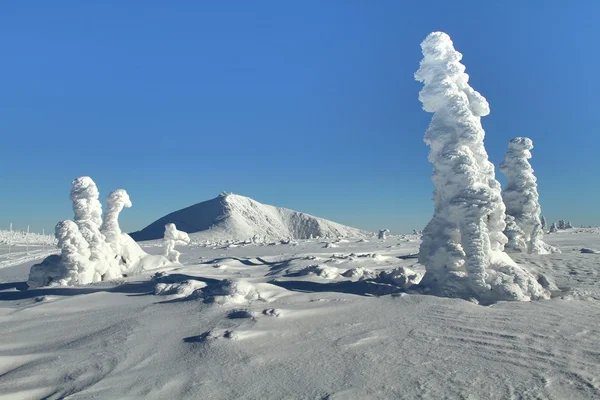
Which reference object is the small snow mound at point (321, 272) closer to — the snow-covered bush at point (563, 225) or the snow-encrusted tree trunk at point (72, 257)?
the snow-encrusted tree trunk at point (72, 257)

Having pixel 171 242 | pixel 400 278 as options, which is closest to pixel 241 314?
pixel 400 278

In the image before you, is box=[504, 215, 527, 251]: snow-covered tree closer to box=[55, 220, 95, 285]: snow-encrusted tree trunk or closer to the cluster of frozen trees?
the cluster of frozen trees

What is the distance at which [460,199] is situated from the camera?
12.3m

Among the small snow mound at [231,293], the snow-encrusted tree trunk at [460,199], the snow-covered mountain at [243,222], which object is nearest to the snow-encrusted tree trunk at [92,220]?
the small snow mound at [231,293]

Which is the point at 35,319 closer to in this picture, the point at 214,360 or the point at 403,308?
the point at 214,360

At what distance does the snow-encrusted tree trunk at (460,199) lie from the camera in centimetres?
1140

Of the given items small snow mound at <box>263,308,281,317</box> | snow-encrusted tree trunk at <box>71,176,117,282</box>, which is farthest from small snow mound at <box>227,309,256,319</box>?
snow-encrusted tree trunk at <box>71,176,117,282</box>

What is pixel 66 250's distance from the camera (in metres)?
16.6

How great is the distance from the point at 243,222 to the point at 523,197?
217 feet

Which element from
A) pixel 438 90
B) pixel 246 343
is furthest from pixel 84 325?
pixel 438 90

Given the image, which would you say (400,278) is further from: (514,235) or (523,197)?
(523,197)

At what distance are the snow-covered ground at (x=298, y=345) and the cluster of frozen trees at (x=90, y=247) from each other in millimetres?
4095

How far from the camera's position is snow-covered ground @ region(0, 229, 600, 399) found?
20.2 feet

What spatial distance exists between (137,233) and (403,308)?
8548 cm
